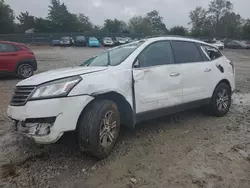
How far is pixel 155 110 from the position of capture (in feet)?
13.6

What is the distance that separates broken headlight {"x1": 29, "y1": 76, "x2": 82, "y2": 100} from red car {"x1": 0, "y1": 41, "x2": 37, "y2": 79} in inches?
303

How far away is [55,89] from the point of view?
3.21m

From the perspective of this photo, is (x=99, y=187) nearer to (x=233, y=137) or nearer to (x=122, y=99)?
(x=122, y=99)

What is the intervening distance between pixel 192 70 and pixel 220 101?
3.77 ft

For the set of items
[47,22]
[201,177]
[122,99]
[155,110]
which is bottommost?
[201,177]

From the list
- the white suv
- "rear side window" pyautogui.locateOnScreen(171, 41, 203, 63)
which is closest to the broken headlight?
the white suv

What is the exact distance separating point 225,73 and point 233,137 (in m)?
1.65

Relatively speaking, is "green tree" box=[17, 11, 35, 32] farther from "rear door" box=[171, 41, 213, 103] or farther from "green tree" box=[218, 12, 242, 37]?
"rear door" box=[171, 41, 213, 103]

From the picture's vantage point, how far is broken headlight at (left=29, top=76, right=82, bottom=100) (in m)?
3.15

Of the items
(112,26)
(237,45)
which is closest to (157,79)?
(237,45)

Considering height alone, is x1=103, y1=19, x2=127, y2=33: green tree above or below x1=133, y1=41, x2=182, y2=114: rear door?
above

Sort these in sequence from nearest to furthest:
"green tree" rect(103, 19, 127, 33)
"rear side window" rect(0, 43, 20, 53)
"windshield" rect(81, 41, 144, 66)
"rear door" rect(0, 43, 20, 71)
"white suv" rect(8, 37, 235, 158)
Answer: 1. "white suv" rect(8, 37, 235, 158)
2. "windshield" rect(81, 41, 144, 66)
3. "rear door" rect(0, 43, 20, 71)
4. "rear side window" rect(0, 43, 20, 53)
5. "green tree" rect(103, 19, 127, 33)

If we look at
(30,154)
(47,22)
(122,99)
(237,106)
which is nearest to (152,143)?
(122,99)

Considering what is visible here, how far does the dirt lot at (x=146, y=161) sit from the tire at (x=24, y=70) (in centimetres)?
609
